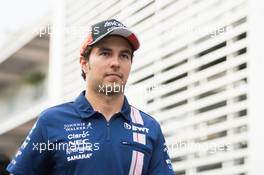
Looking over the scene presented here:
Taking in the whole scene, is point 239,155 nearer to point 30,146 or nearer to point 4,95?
point 30,146

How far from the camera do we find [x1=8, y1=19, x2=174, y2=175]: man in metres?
2.56

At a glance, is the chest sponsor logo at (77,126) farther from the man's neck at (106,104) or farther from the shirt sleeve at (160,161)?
the shirt sleeve at (160,161)

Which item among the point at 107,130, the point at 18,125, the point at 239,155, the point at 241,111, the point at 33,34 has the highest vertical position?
the point at 33,34

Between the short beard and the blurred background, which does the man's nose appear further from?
the blurred background

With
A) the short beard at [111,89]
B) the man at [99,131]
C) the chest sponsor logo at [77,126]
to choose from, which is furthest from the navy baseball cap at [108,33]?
the chest sponsor logo at [77,126]

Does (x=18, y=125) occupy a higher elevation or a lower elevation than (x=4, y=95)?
lower

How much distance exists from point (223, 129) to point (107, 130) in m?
2.74

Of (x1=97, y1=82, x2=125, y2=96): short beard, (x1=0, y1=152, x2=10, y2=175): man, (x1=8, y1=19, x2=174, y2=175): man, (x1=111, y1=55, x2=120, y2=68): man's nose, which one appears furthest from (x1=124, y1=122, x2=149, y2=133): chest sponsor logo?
(x1=0, y1=152, x2=10, y2=175): man

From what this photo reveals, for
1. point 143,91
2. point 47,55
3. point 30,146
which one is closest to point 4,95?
point 47,55

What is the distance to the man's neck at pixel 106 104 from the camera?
266 cm

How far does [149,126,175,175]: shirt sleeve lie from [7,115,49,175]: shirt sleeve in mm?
406

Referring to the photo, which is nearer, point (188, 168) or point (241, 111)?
point (241, 111)

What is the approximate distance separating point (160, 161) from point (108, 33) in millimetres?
531

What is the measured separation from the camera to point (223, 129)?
5.25 m
